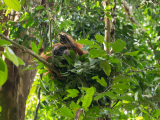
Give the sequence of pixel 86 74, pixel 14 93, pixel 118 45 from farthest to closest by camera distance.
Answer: pixel 14 93, pixel 86 74, pixel 118 45

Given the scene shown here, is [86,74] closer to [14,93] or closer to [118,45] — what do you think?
[118,45]

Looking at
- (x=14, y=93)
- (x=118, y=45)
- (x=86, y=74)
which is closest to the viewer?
(x=118, y=45)

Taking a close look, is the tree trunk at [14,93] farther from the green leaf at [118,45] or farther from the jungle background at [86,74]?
the green leaf at [118,45]

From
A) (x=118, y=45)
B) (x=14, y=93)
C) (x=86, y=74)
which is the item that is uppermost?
(x=118, y=45)

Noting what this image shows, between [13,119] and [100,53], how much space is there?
58.0 inches

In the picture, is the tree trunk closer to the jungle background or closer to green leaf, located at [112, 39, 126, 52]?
the jungle background

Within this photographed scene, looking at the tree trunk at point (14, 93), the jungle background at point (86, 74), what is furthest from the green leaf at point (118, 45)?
the tree trunk at point (14, 93)

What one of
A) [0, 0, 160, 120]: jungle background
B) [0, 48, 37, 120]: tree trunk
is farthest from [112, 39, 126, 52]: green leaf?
[0, 48, 37, 120]: tree trunk

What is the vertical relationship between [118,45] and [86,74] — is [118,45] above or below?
above

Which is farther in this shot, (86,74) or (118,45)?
(86,74)

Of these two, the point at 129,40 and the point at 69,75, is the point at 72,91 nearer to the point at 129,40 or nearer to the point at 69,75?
the point at 69,75

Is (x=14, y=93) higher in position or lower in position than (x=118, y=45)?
lower

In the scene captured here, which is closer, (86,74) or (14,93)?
(86,74)

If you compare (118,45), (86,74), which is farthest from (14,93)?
(118,45)
